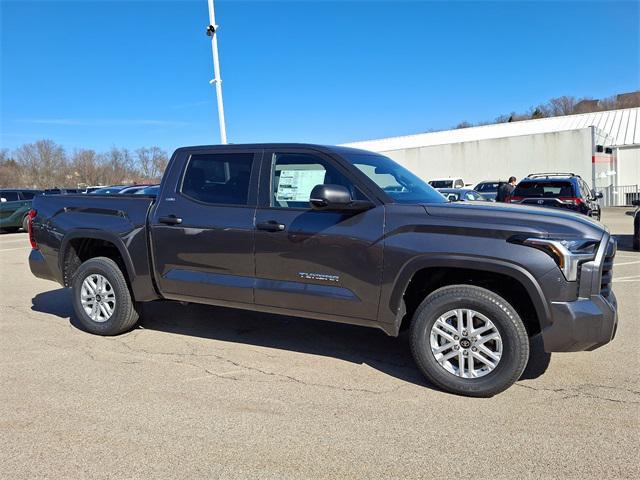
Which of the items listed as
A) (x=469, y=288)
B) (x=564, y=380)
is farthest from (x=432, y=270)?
(x=564, y=380)

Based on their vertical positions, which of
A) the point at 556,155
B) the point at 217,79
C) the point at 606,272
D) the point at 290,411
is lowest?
the point at 290,411

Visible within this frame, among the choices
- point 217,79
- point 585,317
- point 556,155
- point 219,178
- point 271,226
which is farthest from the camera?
point 556,155

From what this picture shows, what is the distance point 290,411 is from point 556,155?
99.9 feet

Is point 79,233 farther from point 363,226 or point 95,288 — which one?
point 363,226

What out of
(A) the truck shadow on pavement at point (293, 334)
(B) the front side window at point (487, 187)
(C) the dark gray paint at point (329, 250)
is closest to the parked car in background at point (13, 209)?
(A) the truck shadow on pavement at point (293, 334)

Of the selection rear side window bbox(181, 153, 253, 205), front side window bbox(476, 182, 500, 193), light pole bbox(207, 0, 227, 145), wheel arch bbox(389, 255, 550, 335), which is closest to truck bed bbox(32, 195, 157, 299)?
rear side window bbox(181, 153, 253, 205)

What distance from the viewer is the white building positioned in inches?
1158

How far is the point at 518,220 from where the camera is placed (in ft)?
12.1

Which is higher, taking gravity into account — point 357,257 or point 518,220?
point 518,220

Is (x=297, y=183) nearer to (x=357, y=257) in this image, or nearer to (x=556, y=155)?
(x=357, y=257)

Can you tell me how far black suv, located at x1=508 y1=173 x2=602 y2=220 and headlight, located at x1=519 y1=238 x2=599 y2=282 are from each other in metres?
9.54

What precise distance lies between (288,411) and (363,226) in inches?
58.6

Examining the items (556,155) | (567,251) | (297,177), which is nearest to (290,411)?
(297,177)

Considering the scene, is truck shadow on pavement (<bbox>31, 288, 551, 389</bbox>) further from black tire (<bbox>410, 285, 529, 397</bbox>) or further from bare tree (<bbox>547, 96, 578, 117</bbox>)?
bare tree (<bbox>547, 96, 578, 117</bbox>)
